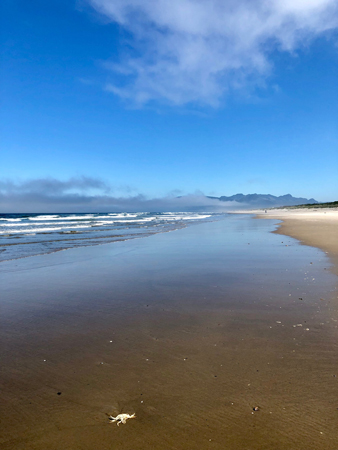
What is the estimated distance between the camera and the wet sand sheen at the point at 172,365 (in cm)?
228

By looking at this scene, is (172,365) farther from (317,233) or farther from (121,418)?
(317,233)

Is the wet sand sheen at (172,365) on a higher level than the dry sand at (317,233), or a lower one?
higher

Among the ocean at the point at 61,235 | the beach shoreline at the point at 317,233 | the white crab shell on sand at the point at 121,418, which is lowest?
the beach shoreline at the point at 317,233

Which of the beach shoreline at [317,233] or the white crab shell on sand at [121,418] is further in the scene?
the beach shoreline at [317,233]

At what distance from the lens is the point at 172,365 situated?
317 cm

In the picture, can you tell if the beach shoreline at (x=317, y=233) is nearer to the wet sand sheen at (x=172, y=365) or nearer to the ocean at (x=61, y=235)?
the wet sand sheen at (x=172, y=365)

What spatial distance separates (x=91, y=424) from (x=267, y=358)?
214 cm

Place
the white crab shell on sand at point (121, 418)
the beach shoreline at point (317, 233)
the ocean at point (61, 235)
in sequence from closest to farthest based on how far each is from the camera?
the white crab shell on sand at point (121, 418)
the beach shoreline at point (317, 233)
the ocean at point (61, 235)

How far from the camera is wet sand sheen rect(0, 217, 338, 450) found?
7.47ft

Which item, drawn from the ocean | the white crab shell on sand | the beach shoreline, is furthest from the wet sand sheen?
the ocean

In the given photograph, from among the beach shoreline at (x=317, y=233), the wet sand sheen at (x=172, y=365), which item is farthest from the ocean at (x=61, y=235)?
the beach shoreline at (x=317, y=233)

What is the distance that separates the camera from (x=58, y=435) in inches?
89.0

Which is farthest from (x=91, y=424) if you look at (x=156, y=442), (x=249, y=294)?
(x=249, y=294)

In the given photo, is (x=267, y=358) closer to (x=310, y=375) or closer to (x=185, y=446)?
(x=310, y=375)
